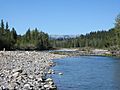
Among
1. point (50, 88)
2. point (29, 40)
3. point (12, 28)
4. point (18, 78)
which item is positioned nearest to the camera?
point (50, 88)

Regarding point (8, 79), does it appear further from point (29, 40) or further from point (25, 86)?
point (29, 40)

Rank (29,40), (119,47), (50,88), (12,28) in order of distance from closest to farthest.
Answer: (50,88) < (119,47) < (12,28) < (29,40)

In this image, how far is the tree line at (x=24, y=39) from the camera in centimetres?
13112

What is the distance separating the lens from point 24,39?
17150 centimetres

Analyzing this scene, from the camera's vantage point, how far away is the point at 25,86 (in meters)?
24.9

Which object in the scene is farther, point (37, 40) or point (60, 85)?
point (37, 40)

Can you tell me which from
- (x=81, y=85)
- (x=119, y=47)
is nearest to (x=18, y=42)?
(x=119, y=47)

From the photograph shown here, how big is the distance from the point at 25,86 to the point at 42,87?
4.64ft

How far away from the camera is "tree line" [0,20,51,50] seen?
430ft

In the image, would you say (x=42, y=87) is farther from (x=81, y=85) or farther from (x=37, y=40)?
(x=37, y=40)

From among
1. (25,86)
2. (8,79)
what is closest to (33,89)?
(25,86)

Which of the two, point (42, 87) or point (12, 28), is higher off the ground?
point (12, 28)

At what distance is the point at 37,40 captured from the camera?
567ft

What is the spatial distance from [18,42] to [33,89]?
133 meters
